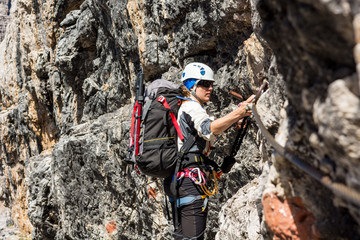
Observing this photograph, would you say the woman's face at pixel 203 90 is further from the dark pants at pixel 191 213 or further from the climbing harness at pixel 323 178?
the climbing harness at pixel 323 178

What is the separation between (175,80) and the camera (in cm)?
841

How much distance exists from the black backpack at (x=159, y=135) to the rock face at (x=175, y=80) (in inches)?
45.1

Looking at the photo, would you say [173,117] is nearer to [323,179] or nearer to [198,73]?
[198,73]

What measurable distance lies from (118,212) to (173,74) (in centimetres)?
503

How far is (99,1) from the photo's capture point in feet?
38.3

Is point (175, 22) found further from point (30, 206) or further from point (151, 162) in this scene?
point (30, 206)

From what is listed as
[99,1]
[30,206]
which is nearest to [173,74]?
[99,1]

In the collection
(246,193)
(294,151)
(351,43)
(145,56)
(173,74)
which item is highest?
(145,56)

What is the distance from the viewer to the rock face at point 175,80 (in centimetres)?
183

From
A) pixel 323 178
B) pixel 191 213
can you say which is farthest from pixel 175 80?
pixel 323 178

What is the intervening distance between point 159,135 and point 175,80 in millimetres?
3602

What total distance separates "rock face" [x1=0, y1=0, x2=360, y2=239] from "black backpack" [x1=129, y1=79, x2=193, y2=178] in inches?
45.1

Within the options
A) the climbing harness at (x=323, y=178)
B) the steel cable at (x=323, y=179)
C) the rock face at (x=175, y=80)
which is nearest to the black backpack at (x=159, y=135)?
the rock face at (x=175, y=80)

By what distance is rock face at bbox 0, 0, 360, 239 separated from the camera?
1828mm
